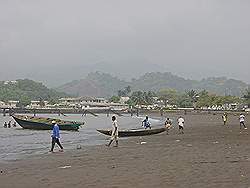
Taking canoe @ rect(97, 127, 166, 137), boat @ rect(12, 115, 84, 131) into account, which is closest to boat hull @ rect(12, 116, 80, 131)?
boat @ rect(12, 115, 84, 131)

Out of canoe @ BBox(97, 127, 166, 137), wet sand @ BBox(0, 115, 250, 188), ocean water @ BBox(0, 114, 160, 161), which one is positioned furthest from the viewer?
canoe @ BBox(97, 127, 166, 137)

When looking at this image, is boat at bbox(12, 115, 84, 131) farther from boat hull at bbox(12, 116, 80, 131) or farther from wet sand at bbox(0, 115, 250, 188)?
wet sand at bbox(0, 115, 250, 188)

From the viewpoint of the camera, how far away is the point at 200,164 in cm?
1480

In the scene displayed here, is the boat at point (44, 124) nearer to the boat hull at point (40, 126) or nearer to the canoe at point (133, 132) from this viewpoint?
the boat hull at point (40, 126)

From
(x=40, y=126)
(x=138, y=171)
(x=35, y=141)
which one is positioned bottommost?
(x=35, y=141)

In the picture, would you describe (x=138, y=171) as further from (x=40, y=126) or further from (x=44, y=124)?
(x=40, y=126)

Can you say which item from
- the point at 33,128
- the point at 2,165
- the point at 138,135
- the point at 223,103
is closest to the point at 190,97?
the point at 223,103

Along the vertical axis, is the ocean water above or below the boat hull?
below

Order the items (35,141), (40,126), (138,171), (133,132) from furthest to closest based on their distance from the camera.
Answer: (40,126), (35,141), (133,132), (138,171)

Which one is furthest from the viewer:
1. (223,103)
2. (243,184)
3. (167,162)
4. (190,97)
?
(190,97)

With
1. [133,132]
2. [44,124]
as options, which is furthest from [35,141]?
[44,124]

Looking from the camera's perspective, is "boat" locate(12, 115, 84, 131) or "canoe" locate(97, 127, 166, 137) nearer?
"canoe" locate(97, 127, 166, 137)

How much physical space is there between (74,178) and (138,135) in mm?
20391

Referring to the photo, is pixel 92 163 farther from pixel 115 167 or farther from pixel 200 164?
pixel 200 164
